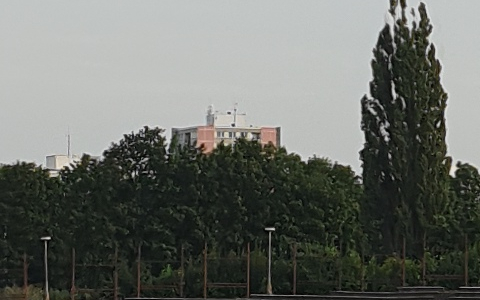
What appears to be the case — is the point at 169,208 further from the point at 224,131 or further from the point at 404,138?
the point at 224,131

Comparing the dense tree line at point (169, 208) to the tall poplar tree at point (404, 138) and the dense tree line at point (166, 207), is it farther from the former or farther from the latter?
the tall poplar tree at point (404, 138)

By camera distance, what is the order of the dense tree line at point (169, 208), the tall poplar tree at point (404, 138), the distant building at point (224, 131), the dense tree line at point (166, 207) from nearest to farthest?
the tall poplar tree at point (404, 138) → the dense tree line at point (169, 208) → the dense tree line at point (166, 207) → the distant building at point (224, 131)

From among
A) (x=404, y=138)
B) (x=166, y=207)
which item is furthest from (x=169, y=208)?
(x=404, y=138)

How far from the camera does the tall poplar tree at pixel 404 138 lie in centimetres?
4222

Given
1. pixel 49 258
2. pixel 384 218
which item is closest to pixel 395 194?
pixel 384 218

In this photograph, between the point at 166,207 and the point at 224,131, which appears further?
the point at 224,131

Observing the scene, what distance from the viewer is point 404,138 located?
4266 centimetres

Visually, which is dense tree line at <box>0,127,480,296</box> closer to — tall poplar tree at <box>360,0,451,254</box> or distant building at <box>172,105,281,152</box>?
tall poplar tree at <box>360,0,451,254</box>

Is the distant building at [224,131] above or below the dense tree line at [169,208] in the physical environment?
above

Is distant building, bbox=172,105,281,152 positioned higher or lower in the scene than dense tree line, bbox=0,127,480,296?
higher

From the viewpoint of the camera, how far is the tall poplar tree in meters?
42.2

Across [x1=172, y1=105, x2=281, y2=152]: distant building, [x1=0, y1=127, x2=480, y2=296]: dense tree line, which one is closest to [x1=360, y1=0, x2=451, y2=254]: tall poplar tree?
[x1=0, y1=127, x2=480, y2=296]: dense tree line

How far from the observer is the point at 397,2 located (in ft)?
144

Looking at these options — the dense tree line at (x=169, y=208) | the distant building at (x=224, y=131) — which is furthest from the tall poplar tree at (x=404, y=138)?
the distant building at (x=224, y=131)
